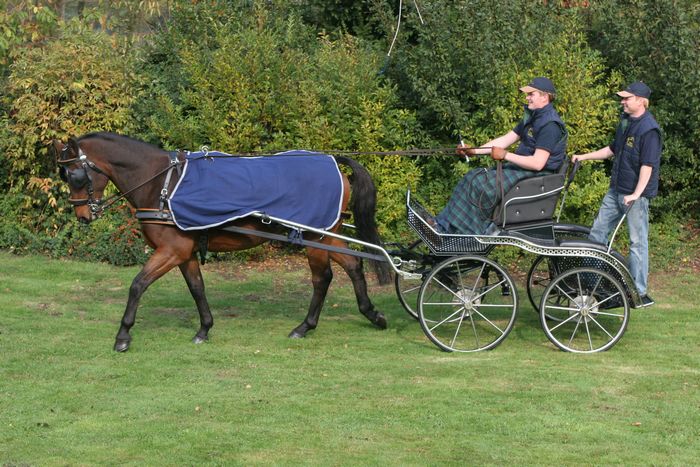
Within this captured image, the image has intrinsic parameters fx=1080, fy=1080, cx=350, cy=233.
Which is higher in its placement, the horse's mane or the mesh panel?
the horse's mane

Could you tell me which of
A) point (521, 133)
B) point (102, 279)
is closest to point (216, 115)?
point (102, 279)

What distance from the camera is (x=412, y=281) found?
10.6 m

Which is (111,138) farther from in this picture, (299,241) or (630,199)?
(630,199)

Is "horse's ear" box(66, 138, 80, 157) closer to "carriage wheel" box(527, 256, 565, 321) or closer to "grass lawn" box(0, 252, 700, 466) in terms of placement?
"grass lawn" box(0, 252, 700, 466)

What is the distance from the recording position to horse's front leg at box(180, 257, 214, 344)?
928cm

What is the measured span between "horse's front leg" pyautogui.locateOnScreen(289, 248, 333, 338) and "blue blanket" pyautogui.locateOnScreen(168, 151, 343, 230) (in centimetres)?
36

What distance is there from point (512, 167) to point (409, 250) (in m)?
1.25

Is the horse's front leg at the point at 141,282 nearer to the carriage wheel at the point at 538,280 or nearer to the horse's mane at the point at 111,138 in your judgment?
the horse's mane at the point at 111,138

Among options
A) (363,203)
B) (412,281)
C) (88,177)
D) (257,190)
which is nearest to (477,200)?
(363,203)

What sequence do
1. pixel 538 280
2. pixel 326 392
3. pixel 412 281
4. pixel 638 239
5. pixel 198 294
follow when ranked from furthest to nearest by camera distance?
pixel 412 281
pixel 538 280
pixel 198 294
pixel 638 239
pixel 326 392

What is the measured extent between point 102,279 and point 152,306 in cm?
169

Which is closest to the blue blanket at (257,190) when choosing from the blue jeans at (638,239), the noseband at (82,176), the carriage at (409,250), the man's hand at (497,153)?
the carriage at (409,250)

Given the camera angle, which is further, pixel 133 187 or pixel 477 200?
pixel 133 187

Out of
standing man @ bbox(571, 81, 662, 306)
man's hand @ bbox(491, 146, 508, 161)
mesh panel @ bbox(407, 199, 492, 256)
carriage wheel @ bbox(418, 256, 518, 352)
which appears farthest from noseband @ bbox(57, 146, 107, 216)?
standing man @ bbox(571, 81, 662, 306)
